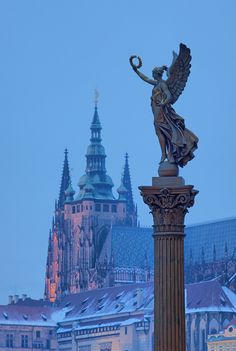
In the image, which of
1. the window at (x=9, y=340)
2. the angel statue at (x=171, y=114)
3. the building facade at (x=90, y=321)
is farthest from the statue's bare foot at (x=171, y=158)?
the window at (x=9, y=340)

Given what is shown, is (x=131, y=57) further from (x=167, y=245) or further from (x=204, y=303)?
(x=204, y=303)

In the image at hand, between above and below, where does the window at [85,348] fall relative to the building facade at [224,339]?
above

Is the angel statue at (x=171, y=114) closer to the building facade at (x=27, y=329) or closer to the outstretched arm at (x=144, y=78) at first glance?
the outstretched arm at (x=144, y=78)

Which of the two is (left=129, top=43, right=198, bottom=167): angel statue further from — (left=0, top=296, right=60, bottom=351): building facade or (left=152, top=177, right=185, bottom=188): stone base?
(left=0, top=296, right=60, bottom=351): building facade

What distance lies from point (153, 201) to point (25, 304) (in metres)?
182

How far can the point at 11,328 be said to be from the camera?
7318 inches

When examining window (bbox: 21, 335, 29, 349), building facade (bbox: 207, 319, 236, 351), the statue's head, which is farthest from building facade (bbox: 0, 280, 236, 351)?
the statue's head

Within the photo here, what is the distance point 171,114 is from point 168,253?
137 centimetres

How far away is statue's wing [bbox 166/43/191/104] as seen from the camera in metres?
18.0

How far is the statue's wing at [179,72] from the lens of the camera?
1798 centimetres

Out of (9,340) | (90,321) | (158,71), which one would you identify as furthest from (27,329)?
(158,71)

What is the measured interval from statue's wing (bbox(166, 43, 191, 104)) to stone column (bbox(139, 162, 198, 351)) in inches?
29.8

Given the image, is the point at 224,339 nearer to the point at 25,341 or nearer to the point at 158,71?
the point at 25,341

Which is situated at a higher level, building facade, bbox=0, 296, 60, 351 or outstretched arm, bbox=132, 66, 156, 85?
building facade, bbox=0, 296, 60, 351
